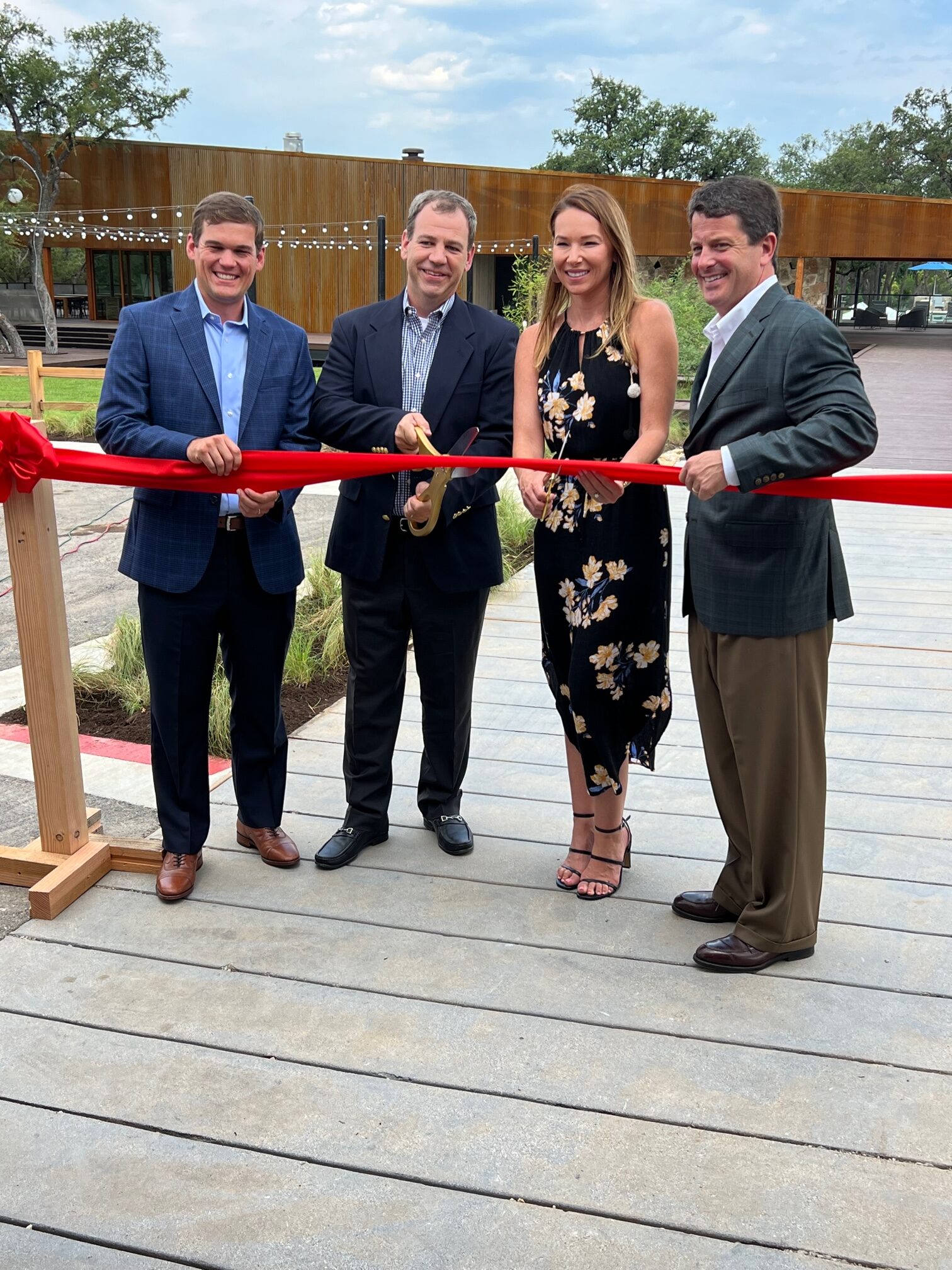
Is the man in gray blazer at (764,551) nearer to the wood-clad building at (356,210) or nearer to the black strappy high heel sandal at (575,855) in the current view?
the black strappy high heel sandal at (575,855)

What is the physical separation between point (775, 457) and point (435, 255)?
3.93 ft

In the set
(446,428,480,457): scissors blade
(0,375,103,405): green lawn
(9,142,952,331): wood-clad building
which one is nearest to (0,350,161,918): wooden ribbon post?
(446,428,480,457): scissors blade

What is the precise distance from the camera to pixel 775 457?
7.55 ft

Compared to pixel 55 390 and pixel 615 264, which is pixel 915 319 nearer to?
pixel 55 390

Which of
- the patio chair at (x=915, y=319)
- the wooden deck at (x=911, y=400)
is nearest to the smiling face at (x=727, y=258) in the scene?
the wooden deck at (x=911, y=400)

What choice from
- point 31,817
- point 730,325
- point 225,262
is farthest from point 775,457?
point 31,817

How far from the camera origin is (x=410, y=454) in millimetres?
2930

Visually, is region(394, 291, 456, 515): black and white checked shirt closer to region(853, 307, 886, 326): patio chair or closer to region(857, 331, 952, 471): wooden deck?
region(857, 331, 952, 471): wooden deck

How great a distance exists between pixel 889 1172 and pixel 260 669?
1968mm

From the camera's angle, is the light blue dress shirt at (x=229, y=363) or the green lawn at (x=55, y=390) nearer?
the light blue dress shirt at (x=229, y=363)

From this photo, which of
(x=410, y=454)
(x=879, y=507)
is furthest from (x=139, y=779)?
(x=879, y=507)

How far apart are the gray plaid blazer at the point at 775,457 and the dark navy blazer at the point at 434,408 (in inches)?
28.3

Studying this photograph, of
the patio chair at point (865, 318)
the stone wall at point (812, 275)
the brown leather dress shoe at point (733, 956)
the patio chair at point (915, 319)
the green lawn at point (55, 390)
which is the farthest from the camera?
the patio chair at point (915, 319)

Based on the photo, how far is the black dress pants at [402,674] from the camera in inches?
127
